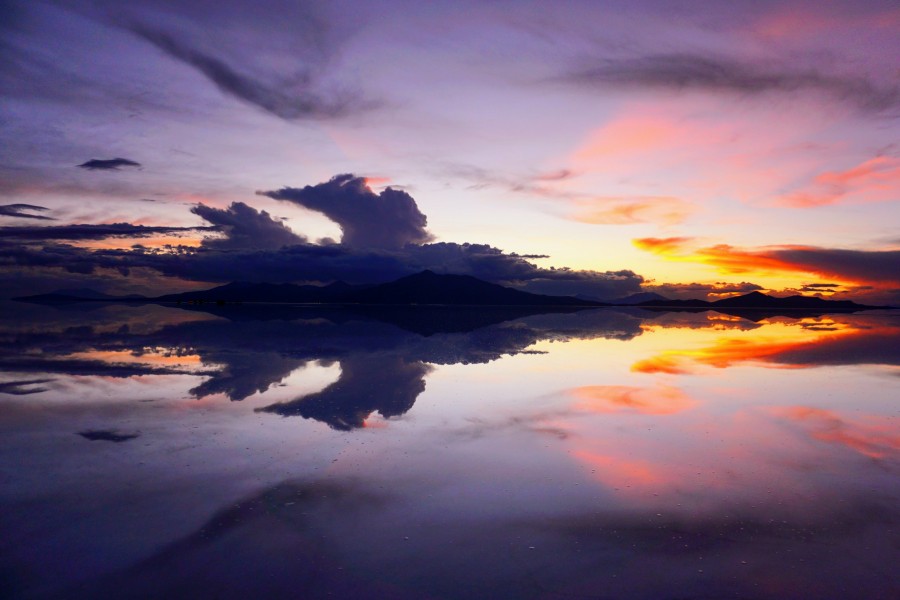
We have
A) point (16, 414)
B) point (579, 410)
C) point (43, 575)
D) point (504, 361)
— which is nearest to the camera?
point (43, 575)

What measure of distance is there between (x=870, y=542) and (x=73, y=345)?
41.0 m

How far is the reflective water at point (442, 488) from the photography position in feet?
26.0

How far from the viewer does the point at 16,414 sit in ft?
54.9

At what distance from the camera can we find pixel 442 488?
36.7ft

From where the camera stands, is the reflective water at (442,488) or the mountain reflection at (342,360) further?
the mountain reflection at (342,360)

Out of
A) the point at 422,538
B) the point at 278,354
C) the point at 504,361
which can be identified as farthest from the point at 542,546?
the point at 278,354

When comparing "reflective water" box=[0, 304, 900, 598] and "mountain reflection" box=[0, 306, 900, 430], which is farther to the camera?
"mountain reflection" box=[0, 306, 900, 430]

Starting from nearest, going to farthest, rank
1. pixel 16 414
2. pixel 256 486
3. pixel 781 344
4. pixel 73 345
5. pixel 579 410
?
pixel 256 486 < pixel 16 414 < pixel 579 410 < pixel 73 345 < pixel 781 344

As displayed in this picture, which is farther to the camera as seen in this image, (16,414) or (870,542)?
(16,414)

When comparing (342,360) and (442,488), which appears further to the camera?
(342,360)

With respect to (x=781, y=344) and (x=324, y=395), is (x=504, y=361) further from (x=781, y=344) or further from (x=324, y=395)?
(x=781, y=344)

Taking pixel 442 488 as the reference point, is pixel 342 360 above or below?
below

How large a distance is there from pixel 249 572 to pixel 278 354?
2575 centimetres

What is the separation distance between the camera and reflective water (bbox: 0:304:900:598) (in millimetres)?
7918
